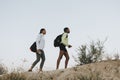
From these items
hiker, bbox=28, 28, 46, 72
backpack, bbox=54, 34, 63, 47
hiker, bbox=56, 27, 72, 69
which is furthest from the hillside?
backpack, bbox=54, 34, 63, 47

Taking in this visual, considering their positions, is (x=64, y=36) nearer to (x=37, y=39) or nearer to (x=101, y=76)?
(x=37, y=39)

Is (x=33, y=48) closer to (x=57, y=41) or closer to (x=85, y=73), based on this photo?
(x=57, y=41)

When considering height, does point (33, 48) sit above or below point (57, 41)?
below

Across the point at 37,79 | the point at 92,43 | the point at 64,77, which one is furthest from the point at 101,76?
the point at 92,43

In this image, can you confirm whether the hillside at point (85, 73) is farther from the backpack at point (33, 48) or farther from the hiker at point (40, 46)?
the backpack at point (33, 48)

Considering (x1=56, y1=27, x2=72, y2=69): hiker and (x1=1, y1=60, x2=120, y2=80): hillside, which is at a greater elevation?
(x1=56, y1=27, x2=72, y2=69): hiker

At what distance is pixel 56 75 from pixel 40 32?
185 cm

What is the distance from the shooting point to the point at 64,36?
43.2ft

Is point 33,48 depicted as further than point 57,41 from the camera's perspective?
No

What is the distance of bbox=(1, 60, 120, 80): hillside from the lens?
443 inches

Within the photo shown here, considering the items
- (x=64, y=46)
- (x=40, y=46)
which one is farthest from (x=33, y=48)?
(x=64, y=46)

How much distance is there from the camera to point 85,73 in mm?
11492

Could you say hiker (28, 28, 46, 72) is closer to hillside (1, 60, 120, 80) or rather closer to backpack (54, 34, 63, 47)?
hillside (1, 60, 120, 80)

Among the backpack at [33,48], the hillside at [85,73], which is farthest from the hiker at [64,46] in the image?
the backpack at [33,48]
